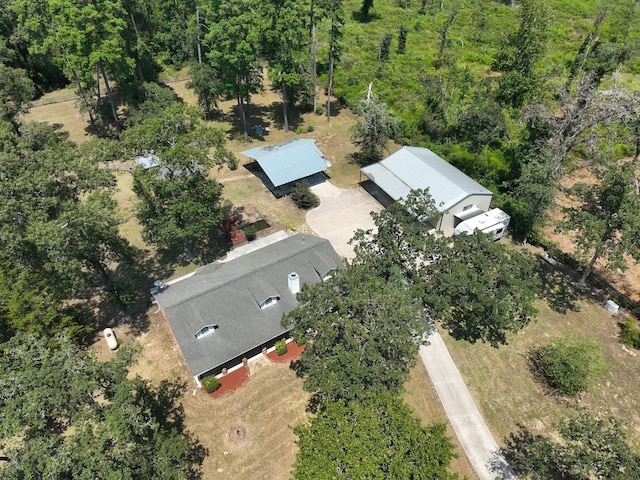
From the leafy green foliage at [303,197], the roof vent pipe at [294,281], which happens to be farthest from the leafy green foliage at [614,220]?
the leafy green foliage at [303,197]

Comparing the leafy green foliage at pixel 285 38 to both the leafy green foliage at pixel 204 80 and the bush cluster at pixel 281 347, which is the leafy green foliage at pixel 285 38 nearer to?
the leafy green foliage at pixel 204 80

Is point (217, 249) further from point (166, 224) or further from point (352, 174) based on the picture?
point (352, 174)

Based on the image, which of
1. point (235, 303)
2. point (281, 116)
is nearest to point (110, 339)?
point (235, 303)

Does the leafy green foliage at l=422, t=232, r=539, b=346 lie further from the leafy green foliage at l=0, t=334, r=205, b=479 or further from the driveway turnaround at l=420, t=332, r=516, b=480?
the leafy green foliage at l=0, t=334, r=205, b=479

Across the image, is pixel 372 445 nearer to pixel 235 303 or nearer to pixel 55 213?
pixel 235 303

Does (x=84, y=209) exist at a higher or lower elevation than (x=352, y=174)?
higher

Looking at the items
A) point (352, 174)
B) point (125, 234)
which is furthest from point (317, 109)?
point (125, 234)
